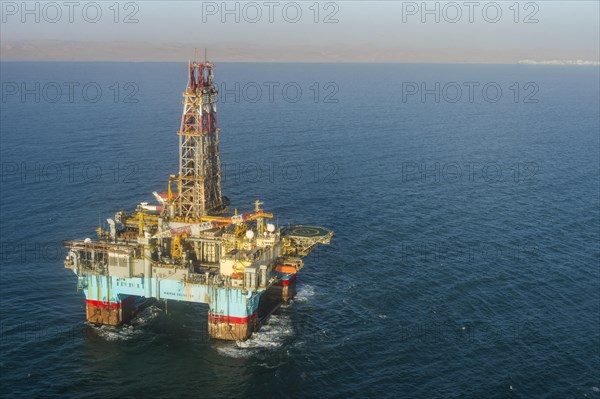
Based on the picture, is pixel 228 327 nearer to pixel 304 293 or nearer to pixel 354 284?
pixel 304 293

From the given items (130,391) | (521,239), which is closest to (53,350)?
(130,391)

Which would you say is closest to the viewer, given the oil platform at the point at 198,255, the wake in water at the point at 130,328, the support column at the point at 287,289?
the oil platform at the point at 198,255

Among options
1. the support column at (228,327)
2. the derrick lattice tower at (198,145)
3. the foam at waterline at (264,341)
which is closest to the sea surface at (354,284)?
the foam at waterline at (264,341)

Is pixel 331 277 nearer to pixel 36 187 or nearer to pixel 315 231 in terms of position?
pixel 315 231

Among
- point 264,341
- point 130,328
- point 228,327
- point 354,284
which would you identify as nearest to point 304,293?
point 354,284

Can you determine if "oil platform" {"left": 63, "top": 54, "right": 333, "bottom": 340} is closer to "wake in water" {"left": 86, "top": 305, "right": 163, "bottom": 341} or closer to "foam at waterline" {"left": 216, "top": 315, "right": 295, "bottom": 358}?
"wake in water" {"left": 86, "top": 305, "right": 163, "bottom": 341}

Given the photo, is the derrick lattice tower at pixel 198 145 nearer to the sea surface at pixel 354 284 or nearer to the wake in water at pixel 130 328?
the wake in water at pixel 130 328
